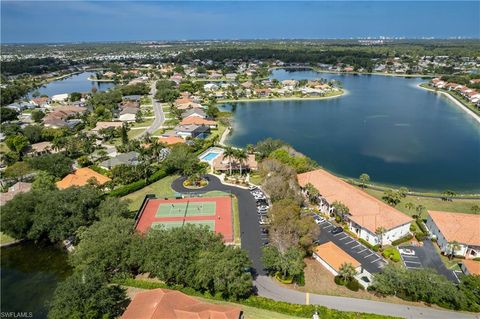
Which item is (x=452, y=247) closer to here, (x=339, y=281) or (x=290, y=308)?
(x=339, y=281)

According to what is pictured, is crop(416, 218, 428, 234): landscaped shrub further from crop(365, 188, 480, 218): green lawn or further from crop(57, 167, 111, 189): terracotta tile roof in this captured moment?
crop(57, 167, 111, 189): terracotta tile roof

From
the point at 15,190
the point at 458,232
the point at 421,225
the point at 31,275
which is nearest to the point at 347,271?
the point at 458,232

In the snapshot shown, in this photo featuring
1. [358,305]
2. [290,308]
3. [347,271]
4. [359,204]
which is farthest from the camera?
[359,204]

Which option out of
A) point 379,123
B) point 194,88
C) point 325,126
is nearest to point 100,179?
point 325,126

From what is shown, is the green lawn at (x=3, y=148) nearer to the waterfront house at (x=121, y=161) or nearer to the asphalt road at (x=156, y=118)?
the waterfront house at (x=121, y=161)

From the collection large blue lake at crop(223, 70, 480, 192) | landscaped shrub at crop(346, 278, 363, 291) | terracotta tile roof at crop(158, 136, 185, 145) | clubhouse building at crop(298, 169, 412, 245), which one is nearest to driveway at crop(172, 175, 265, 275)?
landscaped shrub at crop(346, 278, 363, 291)

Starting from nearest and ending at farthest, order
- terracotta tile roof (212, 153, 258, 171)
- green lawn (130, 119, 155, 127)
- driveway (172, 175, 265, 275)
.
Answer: driveway (172, 175, 265, 275) < terracotta tile roof (212, 153, 258, 171) < green lawn (130, 119, 155, 127)
